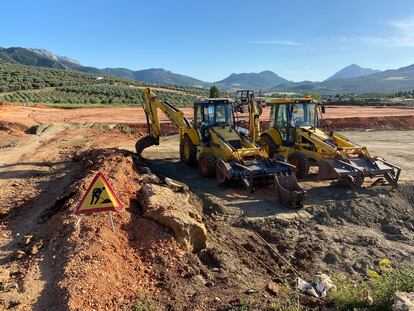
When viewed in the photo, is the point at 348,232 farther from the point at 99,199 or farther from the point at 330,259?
Answer: the point at 99,199

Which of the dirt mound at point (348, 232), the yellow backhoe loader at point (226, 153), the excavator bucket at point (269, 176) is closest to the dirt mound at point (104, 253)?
the dirt mound at point (348, 232)

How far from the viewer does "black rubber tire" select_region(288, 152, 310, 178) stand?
1349cm

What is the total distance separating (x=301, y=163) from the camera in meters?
13.6

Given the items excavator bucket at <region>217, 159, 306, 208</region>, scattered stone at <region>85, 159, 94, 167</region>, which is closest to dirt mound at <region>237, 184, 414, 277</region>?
excavator bucket at <region>217, 159, 306, 208</region>

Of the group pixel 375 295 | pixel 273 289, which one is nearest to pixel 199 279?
pixel 273 289

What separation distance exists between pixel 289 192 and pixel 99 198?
18.1 feet

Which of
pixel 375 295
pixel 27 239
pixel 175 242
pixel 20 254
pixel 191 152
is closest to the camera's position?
pixel 375 295

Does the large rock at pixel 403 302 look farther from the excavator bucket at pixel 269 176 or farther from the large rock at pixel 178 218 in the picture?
the excavator bucket at pixel 269 176

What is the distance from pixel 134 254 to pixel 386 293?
3774 millimetres

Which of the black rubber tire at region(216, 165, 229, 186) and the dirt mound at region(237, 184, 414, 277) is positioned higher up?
the black rubber tire at region(216, 165, 229, 186)

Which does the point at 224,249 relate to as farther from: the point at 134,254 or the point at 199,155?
the point at 199,155

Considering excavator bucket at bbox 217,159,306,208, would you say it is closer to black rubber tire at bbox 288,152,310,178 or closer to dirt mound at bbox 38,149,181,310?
black rubber tire at bbox 288,152,310,178

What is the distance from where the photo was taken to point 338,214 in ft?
35.1

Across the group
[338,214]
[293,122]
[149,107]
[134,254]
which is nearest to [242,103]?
[293,122]
